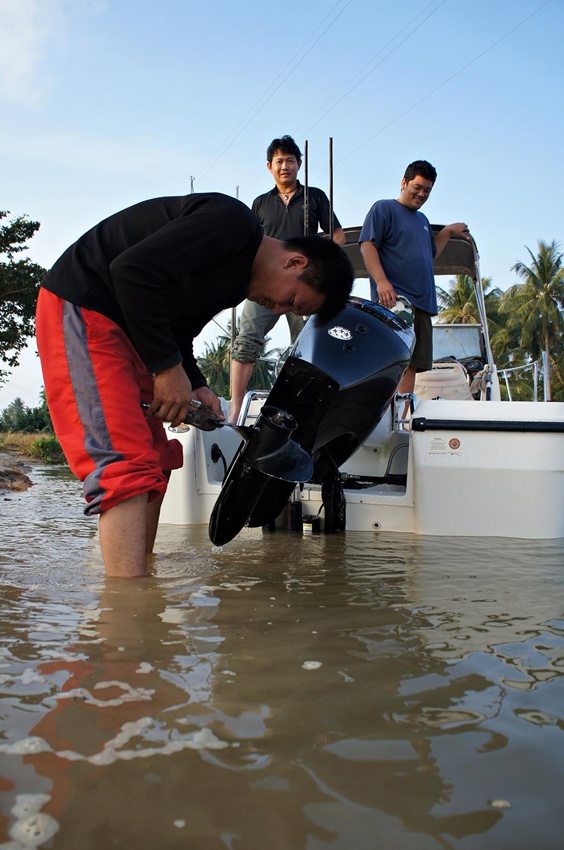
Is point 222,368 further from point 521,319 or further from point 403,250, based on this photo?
point 403,250

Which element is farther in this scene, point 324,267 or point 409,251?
point 409,251

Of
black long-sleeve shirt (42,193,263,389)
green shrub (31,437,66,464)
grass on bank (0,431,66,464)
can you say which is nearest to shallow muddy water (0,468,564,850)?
black long-sleeve shirt (42,193,263,389)

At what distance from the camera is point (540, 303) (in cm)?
4594

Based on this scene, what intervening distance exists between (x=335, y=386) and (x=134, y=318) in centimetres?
116

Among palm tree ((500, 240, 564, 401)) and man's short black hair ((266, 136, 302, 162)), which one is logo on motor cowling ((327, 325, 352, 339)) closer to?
man's short black hair ((266, 136, 302, 162))

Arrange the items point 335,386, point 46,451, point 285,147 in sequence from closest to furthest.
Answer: point 335,386, point 285,147, point 46,451

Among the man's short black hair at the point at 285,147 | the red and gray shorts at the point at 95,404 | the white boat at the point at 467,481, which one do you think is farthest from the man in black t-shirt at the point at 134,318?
the man's short black hair at the point at 285,147

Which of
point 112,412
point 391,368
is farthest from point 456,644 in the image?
point 391,368

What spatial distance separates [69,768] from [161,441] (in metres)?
2.08

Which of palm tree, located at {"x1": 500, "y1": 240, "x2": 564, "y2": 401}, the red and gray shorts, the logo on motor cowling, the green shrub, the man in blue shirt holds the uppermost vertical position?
palm tree, located at {"x1": 500, "y1": 240, "x2": 564, "y2": 401}

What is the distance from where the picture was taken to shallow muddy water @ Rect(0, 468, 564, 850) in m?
1.01

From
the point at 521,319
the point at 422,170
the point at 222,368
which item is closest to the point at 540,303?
the point at 521,319

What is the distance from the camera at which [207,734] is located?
49.6 inches

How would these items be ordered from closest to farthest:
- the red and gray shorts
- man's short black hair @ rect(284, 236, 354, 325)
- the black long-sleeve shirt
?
the black long-sleeve shirt
the red and gray shorts
man's short black hair @ rect(284, 236, 354, 325)
